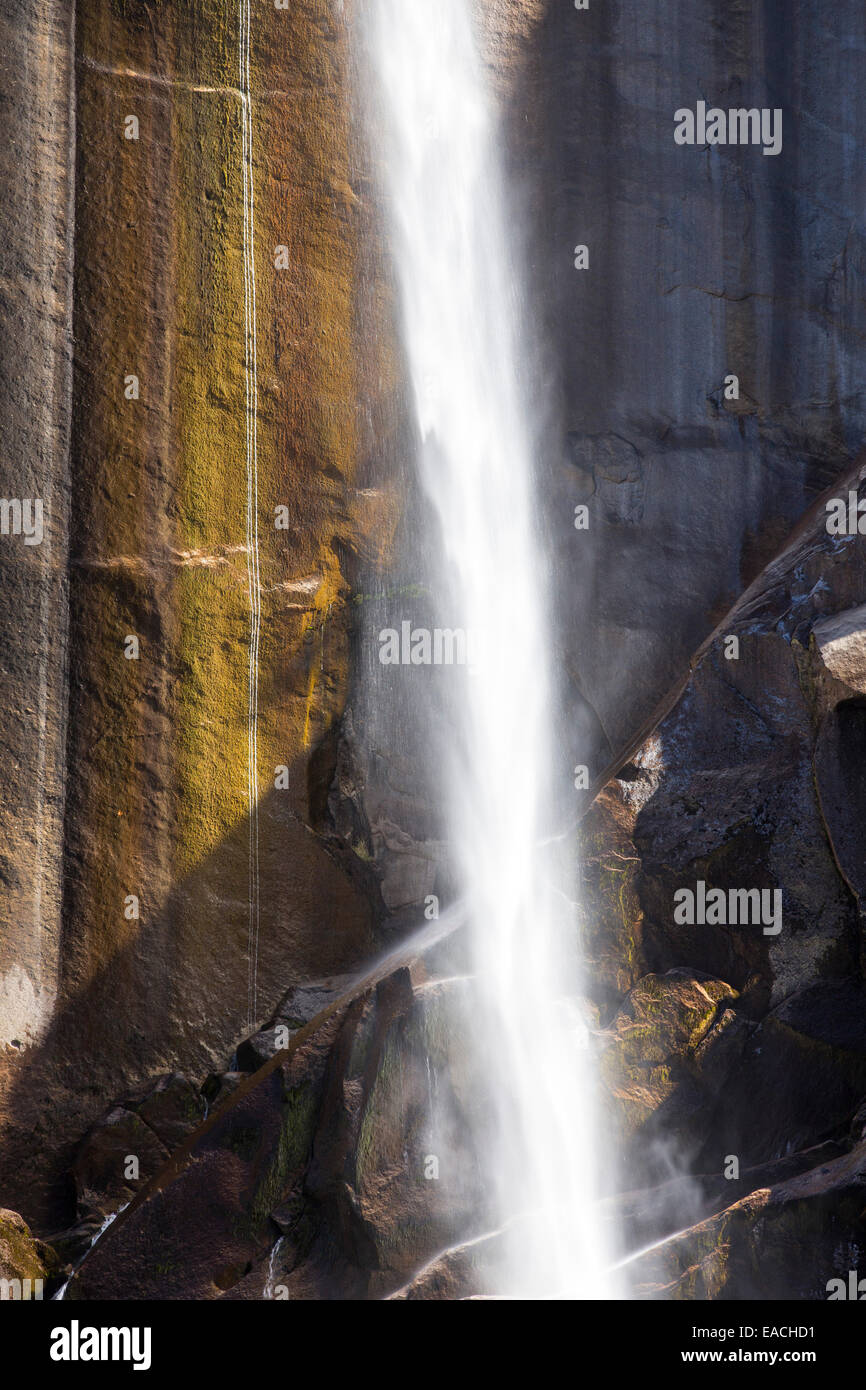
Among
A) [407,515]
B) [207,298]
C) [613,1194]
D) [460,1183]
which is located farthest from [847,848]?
[207,298]

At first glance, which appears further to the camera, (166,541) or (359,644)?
(359,644)

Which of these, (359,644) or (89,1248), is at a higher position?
(359,644)

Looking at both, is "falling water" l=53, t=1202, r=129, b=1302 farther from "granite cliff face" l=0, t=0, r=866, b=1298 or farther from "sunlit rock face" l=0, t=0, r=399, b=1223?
"sunlit rock face" l=0, t=0, r=399, b=1223

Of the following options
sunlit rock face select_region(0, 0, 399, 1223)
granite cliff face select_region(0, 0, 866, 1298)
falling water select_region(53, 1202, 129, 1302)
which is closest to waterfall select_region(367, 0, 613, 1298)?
granite cliff face select_region(0, 0, 866, 1298)

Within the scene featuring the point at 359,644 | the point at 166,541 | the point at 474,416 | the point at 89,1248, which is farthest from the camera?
the point at 474,416

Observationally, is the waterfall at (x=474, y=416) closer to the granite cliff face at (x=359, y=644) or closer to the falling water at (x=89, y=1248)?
the granite cliff face at (x=359, y=644)

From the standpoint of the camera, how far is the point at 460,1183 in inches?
254

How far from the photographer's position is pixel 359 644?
8.48m

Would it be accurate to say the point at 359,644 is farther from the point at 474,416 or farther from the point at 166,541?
the point at 474,416

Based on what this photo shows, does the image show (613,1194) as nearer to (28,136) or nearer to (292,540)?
(292,540)

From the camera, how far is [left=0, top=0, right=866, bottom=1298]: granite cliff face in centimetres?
649

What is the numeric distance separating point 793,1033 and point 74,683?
4.49 metres

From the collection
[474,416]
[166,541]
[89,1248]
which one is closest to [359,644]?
[166,541]

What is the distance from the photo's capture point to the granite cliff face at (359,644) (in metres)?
6.49
